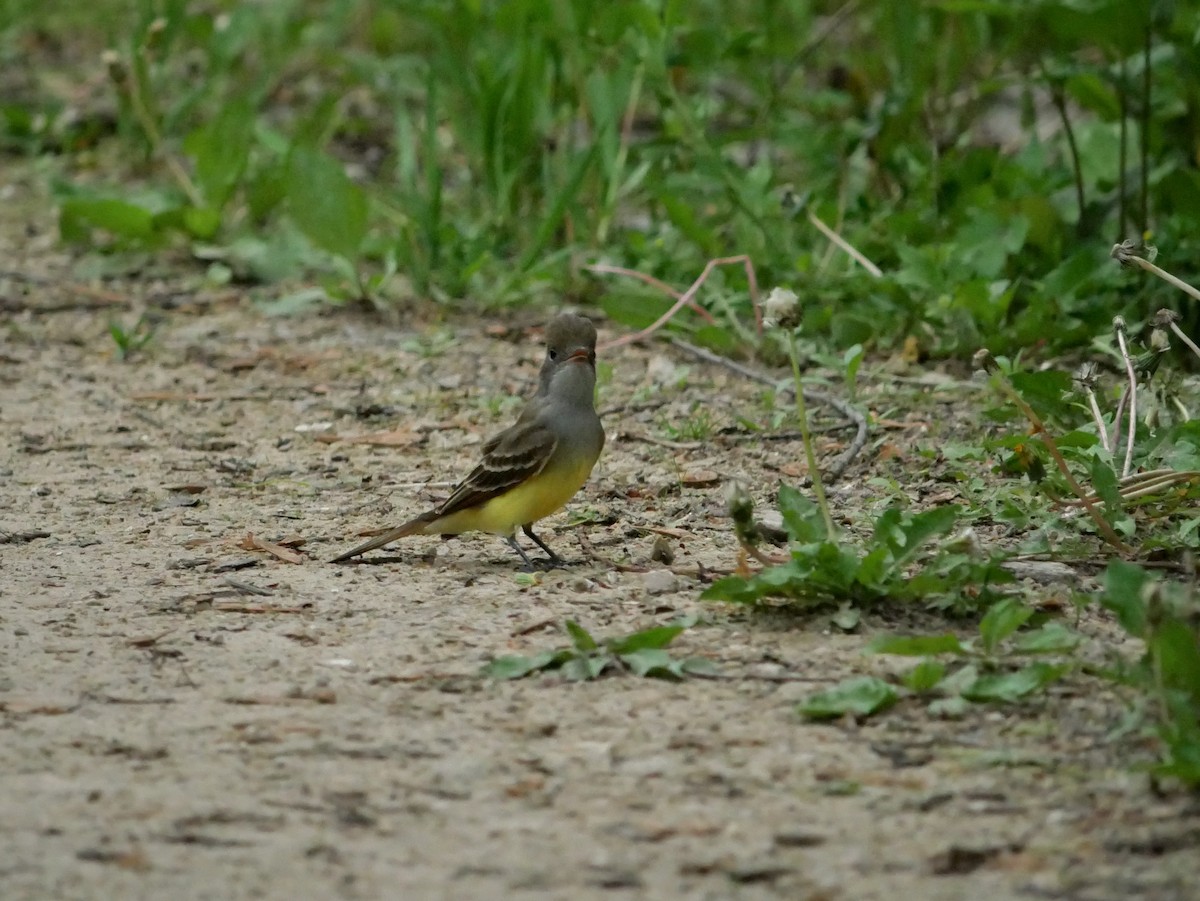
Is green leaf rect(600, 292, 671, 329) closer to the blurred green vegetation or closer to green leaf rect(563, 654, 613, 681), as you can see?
the blurred green vegetation

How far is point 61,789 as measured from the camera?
12.0 feet

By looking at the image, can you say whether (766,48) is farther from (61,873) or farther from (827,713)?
(61,873)

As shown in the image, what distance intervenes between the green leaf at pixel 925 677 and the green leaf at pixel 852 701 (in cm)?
6

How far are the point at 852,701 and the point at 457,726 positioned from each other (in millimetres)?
861

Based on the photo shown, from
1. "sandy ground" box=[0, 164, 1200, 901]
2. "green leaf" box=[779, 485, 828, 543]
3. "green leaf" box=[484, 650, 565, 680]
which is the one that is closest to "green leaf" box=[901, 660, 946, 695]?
"sandy ground" box=[0, 164, 1200, 901]

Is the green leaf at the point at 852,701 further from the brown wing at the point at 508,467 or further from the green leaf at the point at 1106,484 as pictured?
the brown wing at the point at 508,467

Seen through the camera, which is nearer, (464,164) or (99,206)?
(99,206)

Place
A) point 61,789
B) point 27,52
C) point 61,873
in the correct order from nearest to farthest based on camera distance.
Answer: point 61,873
point 61,789
point 27,52

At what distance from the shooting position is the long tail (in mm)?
5215

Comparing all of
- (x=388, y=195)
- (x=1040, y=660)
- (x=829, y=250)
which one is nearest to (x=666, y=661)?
(x=1040, y=660)

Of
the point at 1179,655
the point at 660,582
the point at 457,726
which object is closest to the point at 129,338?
the point at 660,582

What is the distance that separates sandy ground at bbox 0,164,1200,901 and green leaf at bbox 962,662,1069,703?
0.14ft

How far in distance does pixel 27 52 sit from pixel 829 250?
7.29 m

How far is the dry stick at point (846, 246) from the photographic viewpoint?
7.09 m
